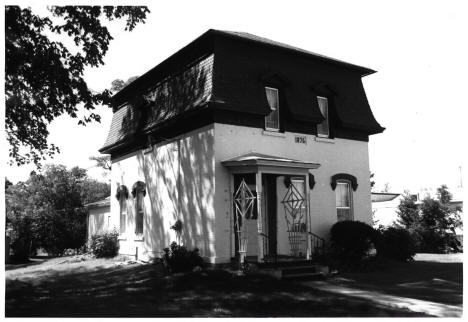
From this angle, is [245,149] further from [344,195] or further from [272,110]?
[344,195]

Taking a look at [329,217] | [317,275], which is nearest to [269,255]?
[317,275]

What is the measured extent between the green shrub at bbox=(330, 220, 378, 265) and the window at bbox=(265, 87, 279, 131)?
13.1ft

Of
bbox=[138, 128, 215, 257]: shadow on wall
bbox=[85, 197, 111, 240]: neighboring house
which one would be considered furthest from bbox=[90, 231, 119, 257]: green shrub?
bbox=[138, 128, 215, 257]: shadow on wall

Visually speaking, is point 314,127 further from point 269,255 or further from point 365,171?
point 269,255

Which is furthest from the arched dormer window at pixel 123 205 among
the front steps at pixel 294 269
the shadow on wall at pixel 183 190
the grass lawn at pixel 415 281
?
the grass lawn at pixel 415 281

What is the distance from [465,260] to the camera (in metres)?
11.4

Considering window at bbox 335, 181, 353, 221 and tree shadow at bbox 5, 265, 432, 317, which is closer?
tree shadow at bbox 5, 265, 432, 317

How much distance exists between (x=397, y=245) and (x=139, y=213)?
9529mm

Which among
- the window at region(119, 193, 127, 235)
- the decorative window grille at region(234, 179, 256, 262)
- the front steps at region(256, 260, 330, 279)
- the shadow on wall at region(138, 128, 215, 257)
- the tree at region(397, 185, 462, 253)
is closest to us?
the front steps at region(256, 260, 330, 279)

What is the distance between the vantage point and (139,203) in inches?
702

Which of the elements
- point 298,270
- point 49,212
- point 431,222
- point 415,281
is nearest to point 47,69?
point 298,270

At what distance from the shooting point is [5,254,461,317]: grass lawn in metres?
8.71

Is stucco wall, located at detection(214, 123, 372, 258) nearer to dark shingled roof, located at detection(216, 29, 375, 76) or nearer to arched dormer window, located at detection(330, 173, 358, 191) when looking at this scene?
arched dormer window, located at detection(330, 173, 358, 191)

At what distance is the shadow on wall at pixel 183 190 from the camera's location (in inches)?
525
